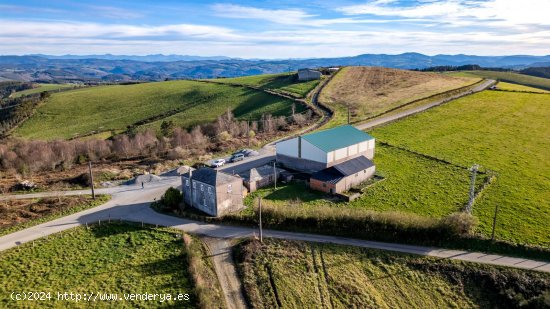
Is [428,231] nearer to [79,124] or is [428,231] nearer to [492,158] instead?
[492,158]

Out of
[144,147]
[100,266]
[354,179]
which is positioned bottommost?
[100,266]

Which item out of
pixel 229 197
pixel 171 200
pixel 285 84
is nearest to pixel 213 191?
pixel 229 197

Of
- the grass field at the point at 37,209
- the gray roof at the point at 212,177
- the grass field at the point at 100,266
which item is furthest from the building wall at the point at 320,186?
the grass field at the point at 37,209

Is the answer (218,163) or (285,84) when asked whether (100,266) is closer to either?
(218,163)

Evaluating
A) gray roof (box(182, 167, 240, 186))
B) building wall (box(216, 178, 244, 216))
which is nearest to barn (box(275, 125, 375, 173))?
building wall (box(216, 178, 244, 216))

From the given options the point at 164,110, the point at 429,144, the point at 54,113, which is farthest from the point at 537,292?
the point at 54,113
